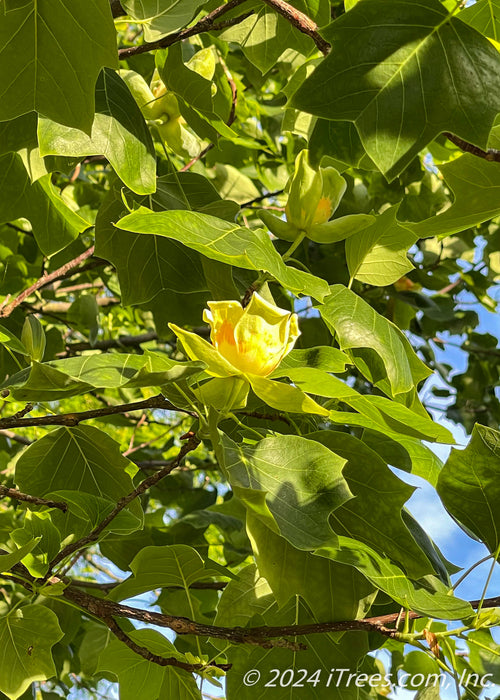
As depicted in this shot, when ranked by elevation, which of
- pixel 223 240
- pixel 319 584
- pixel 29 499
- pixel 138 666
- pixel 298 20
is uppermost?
pixel 298 20

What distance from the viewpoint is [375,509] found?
2.26 feet

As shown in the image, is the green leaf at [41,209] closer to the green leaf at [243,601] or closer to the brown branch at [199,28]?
the brown branch at [199,28]

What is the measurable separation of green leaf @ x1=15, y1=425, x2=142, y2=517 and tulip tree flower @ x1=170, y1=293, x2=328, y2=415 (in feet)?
0.81

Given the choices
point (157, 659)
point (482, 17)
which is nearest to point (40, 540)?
point (157, 659)

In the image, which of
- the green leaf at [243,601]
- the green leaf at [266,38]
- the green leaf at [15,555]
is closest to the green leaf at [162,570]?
the green leaf at [243,601]

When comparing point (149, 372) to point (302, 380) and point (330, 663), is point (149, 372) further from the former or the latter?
point (330, 663)

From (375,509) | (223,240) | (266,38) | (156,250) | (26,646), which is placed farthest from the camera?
(266,38)

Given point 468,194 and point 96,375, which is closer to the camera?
point 96,375

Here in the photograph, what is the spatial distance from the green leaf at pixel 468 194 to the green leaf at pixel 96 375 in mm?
280

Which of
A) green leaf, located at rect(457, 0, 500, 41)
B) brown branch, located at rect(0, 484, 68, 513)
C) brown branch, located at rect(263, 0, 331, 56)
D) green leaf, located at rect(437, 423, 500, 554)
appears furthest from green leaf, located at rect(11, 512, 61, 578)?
green leaf, located at rect(457, 0, 500, 41)

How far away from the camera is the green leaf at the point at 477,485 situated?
69 cm

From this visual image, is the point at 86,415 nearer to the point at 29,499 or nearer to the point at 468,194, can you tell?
the point at 29,499

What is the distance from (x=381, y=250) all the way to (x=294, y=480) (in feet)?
0.93

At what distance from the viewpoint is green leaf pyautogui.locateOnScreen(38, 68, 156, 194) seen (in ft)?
2.55
